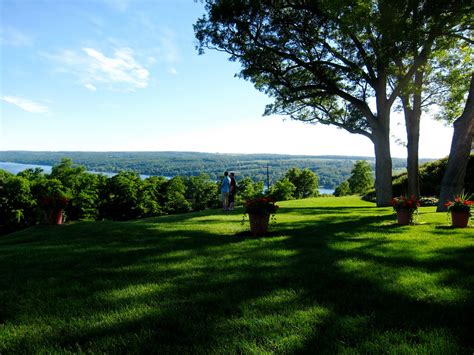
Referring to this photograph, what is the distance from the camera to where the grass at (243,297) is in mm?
3213

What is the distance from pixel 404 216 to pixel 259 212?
15.5 ft

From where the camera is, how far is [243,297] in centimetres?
427

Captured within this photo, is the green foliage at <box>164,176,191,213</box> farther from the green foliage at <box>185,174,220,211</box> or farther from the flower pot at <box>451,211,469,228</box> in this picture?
the flower pot at <box>451,211,469,228</box>

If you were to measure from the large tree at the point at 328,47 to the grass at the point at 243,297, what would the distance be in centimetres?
1012

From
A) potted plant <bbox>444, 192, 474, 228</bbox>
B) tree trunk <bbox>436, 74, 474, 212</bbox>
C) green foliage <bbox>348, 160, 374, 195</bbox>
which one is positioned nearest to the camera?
potted plant <bbox>444, 192, 474, 228</bbox>

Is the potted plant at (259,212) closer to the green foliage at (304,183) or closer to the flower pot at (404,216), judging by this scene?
the flower pot at (404,216)

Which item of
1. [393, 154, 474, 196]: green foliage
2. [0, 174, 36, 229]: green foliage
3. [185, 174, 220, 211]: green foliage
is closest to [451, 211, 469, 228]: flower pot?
[393, 154, 474, 196]: green foliage

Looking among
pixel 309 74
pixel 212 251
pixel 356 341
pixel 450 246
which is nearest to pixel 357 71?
pixel 309 74

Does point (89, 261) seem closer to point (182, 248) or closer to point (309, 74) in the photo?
point (182, 248)

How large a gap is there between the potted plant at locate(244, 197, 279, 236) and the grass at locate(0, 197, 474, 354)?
119 cm

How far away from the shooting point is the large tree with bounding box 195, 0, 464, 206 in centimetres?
1391

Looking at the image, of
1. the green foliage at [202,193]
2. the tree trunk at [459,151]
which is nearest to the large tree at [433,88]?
the tree trunk at [459,151]

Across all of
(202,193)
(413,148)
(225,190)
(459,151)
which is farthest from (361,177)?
(459,151)

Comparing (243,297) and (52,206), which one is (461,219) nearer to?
(243,297)
